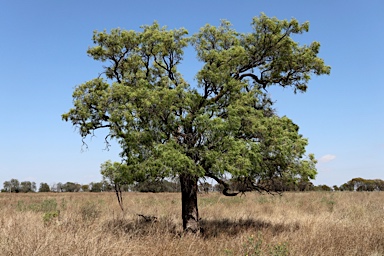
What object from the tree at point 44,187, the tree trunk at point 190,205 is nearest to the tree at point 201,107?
the tree trunk at point 190,205

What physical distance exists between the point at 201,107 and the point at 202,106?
252 millimetres

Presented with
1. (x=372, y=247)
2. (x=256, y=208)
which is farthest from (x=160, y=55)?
(x=256, y=208)

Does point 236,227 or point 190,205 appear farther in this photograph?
point 236,227

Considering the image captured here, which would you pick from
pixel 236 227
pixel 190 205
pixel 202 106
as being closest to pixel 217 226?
pixel 236 227

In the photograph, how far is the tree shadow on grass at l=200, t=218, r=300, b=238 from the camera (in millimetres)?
12852

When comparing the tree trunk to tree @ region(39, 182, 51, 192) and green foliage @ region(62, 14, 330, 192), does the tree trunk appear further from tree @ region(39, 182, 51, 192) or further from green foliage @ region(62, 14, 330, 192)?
tree @ region(39, 182, 51, 192)

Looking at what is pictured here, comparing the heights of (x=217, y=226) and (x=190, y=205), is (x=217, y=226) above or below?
below

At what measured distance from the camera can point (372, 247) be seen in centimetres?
1027

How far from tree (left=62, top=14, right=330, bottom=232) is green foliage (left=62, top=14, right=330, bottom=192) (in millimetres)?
39

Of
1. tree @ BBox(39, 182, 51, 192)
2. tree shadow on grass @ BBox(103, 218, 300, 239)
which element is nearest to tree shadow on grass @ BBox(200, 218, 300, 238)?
tree shadow on grass @ BBox(103, 218, 300, 239)

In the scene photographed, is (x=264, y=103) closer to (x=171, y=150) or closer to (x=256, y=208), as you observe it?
(x=171, y=150)

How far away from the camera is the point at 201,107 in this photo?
40.7 feet

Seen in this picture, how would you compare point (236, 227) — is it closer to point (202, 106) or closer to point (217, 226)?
point (217, 226)

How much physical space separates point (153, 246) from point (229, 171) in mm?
3318
